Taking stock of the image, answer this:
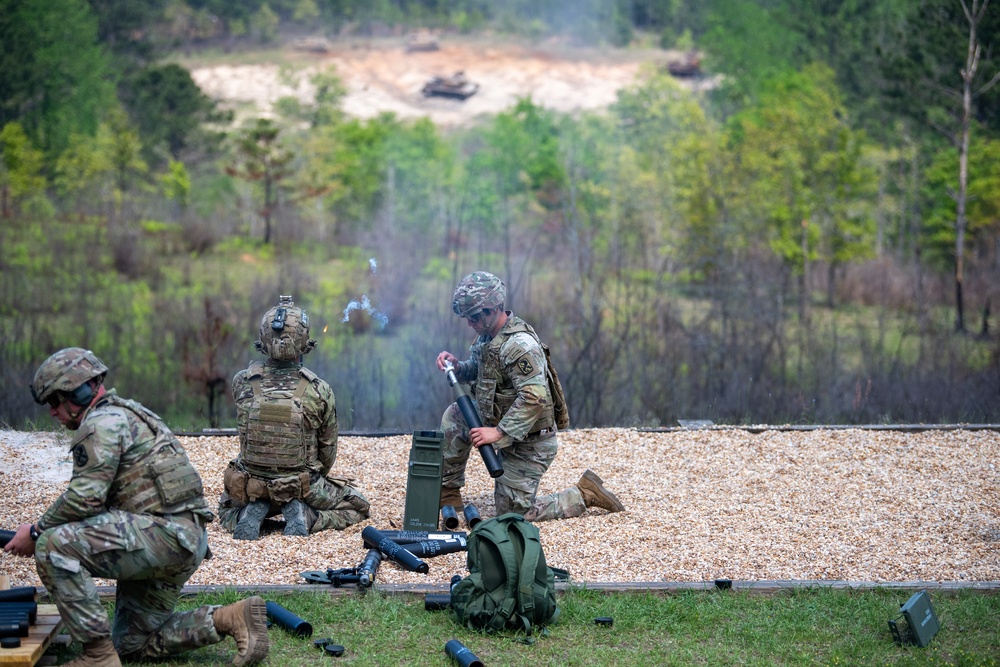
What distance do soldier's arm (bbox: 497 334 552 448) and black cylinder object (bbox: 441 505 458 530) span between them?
0.85m

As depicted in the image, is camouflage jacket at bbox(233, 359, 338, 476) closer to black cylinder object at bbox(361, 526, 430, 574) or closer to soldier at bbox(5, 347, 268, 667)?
black cylinder object at bbox(361, 526, 430, 574)

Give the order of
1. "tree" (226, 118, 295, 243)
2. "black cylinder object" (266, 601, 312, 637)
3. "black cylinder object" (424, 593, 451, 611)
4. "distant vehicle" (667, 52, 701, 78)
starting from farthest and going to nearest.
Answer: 1. "distant vehicle" (667, 52, 701, 78)
2. "tree" (226, 118, 295, 243)
3. "black cylinder object" (424, 593, 451, 611)
4. "black cylinder object" (266, 601, 312, 637)

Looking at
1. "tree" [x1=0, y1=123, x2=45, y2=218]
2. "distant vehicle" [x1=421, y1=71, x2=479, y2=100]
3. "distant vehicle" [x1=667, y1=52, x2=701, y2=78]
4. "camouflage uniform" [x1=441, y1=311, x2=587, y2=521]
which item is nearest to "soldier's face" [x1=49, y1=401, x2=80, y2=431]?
"camouflage uniform" [x1=441, y1=311, x2=587, y2=521]

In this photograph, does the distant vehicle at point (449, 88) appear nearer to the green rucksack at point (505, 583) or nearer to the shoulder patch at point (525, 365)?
the shoulder patch at point (525, 365)

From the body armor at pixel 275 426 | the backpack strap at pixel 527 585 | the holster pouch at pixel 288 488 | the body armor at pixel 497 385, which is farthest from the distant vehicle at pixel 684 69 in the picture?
the backpack strap at pixel 527 585

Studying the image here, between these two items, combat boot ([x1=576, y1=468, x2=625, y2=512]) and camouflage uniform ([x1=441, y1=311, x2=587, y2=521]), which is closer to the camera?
camouflage uniform ([x1=441, y1=311, x2=587, y2=521])

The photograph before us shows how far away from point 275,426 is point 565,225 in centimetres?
1167

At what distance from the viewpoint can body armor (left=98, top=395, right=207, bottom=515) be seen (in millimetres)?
5387

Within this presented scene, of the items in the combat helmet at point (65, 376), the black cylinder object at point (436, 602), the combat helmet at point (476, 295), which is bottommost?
the black cylinder object at point (436, 602)

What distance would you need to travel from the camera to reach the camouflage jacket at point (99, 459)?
5.24 metres

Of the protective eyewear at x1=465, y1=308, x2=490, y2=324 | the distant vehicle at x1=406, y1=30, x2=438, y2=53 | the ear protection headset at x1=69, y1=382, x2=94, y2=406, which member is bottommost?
the ear protection headset at x1=69, y1=382, x2=94, y2=406

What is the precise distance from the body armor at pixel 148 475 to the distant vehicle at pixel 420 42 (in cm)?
4893

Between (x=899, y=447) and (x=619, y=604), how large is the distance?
452cm

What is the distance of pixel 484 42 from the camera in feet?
177
